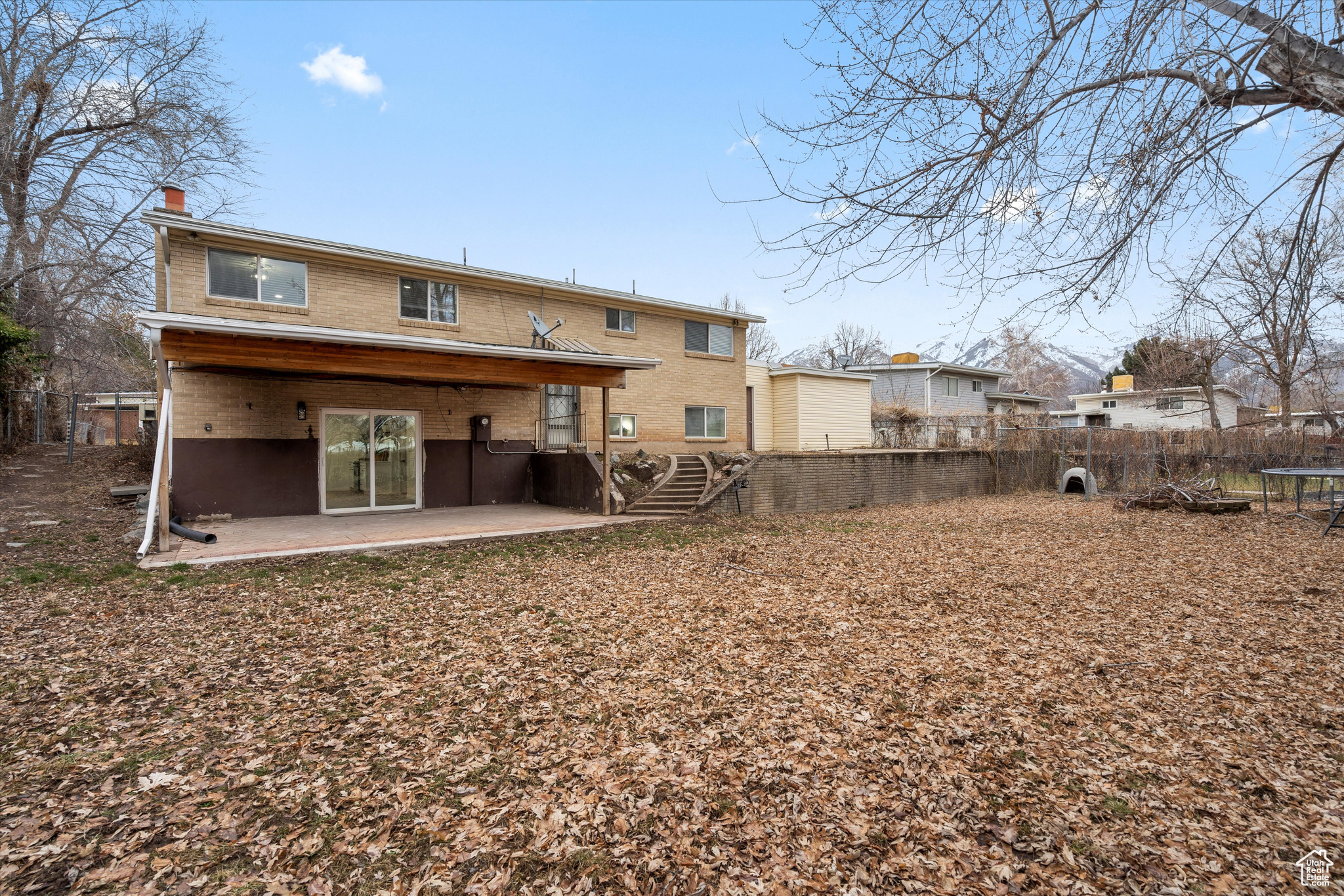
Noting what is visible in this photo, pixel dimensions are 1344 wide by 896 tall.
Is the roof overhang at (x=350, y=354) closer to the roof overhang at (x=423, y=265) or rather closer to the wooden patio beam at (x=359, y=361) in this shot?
the wooden patio beam at (x=359, y=361)

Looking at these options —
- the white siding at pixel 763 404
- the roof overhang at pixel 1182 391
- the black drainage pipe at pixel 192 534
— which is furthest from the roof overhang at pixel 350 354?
the roof overhang at pixel 1182 391

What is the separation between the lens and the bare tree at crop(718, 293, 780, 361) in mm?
45750

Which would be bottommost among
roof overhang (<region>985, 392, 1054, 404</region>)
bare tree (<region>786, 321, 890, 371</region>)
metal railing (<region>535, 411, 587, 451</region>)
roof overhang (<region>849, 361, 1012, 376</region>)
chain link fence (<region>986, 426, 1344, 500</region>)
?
chain link fence (<region>986, 426, 1344, 500</region>)

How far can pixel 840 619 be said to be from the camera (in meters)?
5.54

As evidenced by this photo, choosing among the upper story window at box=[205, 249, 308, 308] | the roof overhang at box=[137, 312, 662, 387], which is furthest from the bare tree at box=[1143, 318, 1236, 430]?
the upper story window at box=[205, 249, 308, 308]

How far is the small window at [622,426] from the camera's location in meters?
15.7

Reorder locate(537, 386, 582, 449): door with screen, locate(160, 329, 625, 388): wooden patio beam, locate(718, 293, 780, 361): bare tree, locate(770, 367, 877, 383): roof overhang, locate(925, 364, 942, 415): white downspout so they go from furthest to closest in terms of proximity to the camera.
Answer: locate(718, 293, 780, 361): bare tree → locate(925, 364, 942, 415): white downspout → locate(770, 367, 877, 383): roof overhang → locate(537, 386, 582, 449): door with screen → locate(160, 329, 625, 388): wooden patio beam

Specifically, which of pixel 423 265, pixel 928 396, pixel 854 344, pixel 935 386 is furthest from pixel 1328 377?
pixel 854 344

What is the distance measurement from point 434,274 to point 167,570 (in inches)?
Answer: 318

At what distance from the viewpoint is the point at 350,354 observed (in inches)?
354

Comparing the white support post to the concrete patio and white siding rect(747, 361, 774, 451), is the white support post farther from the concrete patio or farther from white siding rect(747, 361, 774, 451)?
white siding rect(747, 361, 774, 451)

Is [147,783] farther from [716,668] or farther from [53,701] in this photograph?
[716,668]

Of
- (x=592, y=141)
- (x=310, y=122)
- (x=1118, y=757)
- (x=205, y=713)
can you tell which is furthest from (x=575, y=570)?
(x=310, y=122)

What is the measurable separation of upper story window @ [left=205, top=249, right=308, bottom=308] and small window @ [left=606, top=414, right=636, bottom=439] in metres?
7.32
